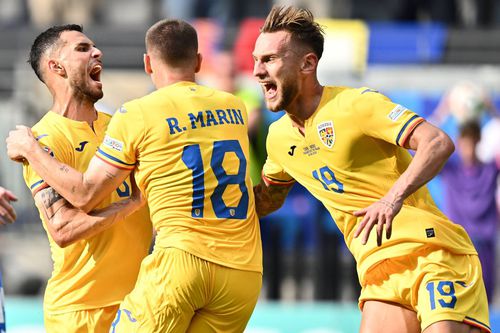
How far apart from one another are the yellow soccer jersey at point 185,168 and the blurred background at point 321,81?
3.97 m

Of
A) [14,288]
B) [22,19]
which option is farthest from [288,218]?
[22,19]

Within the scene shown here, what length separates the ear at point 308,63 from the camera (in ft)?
18.9

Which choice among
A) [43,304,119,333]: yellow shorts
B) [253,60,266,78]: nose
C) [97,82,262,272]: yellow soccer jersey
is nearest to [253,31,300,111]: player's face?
[253,60,266,78]: nose

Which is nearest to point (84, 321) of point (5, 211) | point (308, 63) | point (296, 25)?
point (5, 211)

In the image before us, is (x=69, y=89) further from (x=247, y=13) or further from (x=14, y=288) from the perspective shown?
(x=247, y=13)

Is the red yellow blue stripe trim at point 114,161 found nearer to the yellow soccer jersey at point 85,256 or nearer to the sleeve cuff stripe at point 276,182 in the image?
the yellow soccer jersey at point 85,256

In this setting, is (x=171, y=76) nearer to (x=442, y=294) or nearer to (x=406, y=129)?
(x=406, y=129)

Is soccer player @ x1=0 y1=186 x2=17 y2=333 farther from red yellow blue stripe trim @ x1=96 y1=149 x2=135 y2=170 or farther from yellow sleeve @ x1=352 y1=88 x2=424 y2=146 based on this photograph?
yellow sleeve @ x1=352 y1=88 x2=424 y2=146

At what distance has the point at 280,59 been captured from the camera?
18.7 ft

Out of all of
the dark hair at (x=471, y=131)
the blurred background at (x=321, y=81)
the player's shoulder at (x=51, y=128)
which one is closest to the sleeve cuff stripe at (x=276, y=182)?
the player's shoulder at (x=51, y=128)

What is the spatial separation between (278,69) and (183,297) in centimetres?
141

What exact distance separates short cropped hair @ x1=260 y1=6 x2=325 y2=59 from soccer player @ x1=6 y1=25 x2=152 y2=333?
3.40ft

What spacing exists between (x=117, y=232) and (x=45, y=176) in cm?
59

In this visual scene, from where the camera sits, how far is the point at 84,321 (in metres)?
5.69
